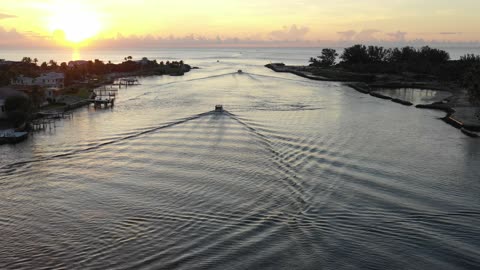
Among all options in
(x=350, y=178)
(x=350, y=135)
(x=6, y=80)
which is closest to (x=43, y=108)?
(x=6, y=80)

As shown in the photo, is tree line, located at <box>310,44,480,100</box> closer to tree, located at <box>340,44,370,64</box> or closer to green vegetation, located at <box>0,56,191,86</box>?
tree, located at <box>340,44,370,64</box>

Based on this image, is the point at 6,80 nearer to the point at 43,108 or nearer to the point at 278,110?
the point at 43,108

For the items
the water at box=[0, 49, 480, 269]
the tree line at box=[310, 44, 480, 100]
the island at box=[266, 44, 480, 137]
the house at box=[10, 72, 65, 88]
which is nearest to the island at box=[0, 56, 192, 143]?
the house at box=[10, 72, 65, 88]

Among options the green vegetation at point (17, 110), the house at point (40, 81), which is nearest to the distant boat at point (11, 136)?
the green vegetation at point (17, 110)

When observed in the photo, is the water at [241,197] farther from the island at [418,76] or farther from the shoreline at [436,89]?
the island at [418,76]

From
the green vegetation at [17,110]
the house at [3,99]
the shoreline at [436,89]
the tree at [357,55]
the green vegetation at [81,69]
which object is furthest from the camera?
the tree at [357,55]

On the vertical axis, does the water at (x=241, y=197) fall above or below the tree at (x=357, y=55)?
below

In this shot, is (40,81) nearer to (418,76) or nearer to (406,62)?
(418,76)

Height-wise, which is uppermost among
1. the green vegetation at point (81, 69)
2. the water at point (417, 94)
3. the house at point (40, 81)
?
the green vegetation at point (81, 69)
